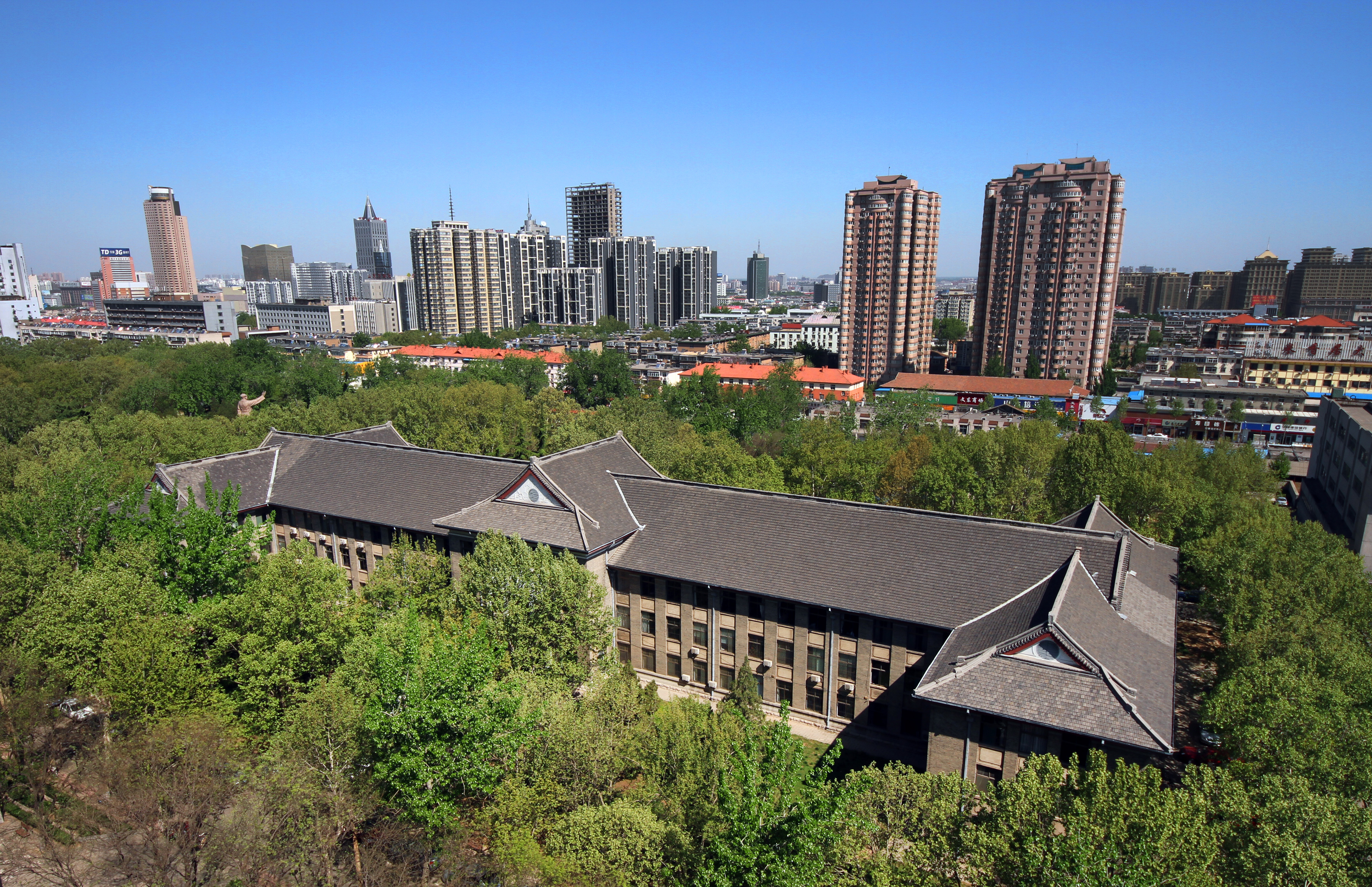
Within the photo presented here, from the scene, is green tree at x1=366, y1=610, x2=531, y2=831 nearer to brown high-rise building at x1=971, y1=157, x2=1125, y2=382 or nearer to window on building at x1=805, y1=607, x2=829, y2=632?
window on building at x1=805, y1=607, x2=829, y2=632

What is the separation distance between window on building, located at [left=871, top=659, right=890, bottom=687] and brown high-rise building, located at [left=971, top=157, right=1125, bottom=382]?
111 m

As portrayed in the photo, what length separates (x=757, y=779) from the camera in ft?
60.7

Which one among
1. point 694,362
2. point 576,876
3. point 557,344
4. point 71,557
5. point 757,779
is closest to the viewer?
point 757,779

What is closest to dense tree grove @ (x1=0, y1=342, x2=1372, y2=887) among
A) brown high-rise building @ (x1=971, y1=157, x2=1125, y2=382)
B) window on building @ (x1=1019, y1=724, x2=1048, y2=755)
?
window on building @ (x1=1019, y1=724, x2=1048, y2=755)

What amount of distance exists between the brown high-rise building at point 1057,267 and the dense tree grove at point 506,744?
3431 inches

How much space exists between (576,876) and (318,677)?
15.6m

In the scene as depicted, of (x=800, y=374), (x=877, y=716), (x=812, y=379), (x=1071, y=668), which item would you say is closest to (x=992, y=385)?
(x=812, y=379)

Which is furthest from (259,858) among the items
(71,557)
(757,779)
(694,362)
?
(694,362)

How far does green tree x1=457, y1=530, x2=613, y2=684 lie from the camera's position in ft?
100.0

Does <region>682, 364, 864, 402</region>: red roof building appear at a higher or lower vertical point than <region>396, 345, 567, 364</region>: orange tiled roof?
lower

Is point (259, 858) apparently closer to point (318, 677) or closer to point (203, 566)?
point (318, 677)

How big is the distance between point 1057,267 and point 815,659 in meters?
114

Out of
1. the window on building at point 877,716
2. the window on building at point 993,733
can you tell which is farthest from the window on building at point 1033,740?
the window on building at point 877,716

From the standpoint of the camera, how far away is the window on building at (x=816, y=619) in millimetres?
35781
